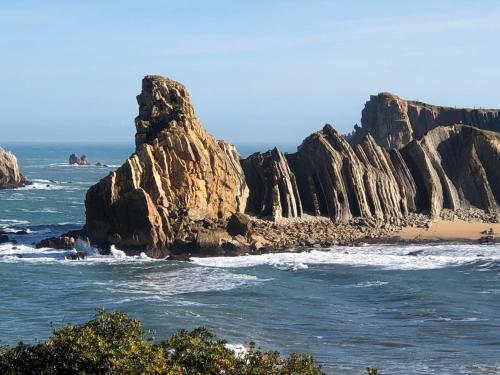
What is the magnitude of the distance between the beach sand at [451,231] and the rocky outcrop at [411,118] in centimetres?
2719

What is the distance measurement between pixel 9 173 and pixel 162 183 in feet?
251

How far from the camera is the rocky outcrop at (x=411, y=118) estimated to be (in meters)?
115

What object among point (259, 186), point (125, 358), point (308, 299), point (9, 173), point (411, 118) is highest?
point (411, 118)

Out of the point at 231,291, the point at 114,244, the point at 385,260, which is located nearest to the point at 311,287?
the point at 231,291

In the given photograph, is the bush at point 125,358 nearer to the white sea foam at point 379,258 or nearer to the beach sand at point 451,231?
the white sea foam at point 379,258

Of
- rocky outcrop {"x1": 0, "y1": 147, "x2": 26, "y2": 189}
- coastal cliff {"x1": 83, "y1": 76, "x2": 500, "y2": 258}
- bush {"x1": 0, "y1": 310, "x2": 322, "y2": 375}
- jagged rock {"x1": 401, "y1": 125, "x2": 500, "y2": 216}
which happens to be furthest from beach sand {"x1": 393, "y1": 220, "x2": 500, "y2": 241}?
rocky outcrop {"x1": 0, "y1": 147, "x2": 26, "y2": 189}

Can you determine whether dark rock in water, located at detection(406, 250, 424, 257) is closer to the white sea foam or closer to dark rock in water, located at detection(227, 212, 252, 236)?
the white sea foam

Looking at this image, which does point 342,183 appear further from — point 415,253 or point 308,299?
point 308,299

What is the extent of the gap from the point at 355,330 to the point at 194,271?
2003cm

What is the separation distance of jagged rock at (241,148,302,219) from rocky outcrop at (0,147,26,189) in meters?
64.0

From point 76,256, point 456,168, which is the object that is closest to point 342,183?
point 456,168

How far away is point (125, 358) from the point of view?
24469 mm

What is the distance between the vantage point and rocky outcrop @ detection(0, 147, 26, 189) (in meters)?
142

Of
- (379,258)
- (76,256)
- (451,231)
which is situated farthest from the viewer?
(451,231)
